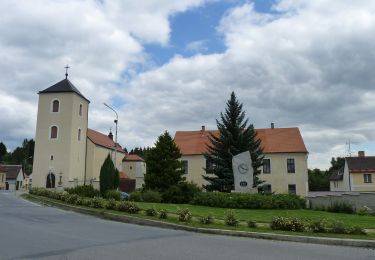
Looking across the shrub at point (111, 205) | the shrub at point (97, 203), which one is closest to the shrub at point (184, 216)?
the shrub at point (111, 205)

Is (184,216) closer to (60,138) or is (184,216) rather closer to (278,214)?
(278,214)

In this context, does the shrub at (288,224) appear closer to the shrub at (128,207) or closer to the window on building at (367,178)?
the shrub at (128,207)

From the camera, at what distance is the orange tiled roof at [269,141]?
54406 mm

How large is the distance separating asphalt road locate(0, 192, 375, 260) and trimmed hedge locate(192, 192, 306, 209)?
12302mm

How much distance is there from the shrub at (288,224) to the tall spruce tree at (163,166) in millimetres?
20205

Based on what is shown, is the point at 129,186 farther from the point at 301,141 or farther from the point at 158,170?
the point at 158,170

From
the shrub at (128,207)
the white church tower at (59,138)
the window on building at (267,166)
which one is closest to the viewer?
the shrub at (128,207)

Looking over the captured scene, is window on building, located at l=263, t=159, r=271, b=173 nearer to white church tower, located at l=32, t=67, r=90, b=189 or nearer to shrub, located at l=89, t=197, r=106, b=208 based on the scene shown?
white church tower, located at l=32, t=67, r=90, b=189

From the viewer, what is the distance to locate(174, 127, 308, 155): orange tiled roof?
5441cm

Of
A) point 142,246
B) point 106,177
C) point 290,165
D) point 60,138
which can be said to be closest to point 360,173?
point 290,165

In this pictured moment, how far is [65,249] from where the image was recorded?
10000 mm

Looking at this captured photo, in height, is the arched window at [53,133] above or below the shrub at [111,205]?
above

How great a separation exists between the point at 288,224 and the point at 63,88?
54.9m

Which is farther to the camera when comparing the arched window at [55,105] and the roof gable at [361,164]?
the roof gable at [361,164]
